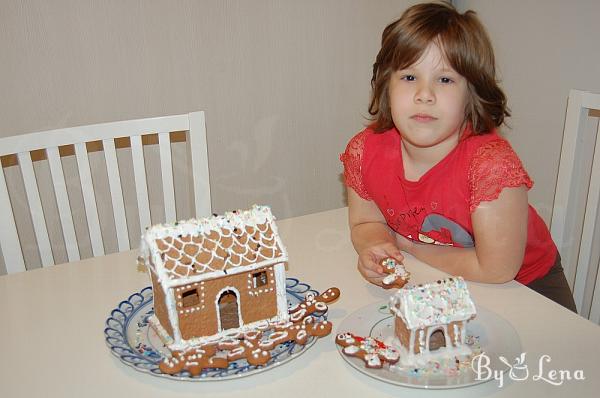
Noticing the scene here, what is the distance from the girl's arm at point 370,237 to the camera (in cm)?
116

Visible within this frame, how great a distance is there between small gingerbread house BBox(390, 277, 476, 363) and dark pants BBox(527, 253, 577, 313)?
0.53 metres

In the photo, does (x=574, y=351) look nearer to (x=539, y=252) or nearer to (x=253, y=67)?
(x=539, y=252)

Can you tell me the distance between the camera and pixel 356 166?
143 centimetres

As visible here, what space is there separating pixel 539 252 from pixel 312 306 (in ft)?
2.04

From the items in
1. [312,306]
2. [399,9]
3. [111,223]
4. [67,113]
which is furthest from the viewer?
[399,9]

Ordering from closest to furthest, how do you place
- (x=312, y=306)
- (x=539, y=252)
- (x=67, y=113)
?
(x=312, y=306) < (x=539, y=252) < (x=67, y=113)

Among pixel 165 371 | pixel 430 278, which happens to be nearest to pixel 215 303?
pixel 165 371

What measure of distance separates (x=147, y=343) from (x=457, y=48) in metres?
0.74

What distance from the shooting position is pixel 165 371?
0.87 m

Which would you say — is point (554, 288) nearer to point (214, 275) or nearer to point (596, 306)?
point (596, 306)

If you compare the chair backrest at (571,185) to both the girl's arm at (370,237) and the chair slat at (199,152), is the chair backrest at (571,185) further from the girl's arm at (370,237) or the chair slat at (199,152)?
the chair slat at (199,152)

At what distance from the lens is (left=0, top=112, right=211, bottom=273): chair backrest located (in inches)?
54.4

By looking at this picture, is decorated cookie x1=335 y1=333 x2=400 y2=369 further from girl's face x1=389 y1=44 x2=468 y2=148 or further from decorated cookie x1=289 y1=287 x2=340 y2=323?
girl's face x1=389 y1=44 x2=468 y2=148

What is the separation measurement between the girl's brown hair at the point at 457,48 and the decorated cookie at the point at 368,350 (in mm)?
544
